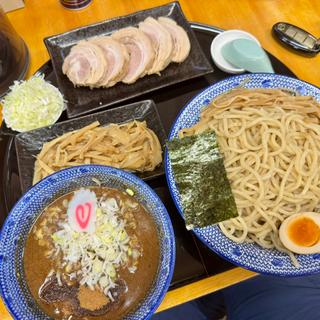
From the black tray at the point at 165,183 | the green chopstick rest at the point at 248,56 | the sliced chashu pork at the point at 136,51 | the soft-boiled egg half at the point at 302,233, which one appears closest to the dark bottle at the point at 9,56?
the black tray at the point at 165,183

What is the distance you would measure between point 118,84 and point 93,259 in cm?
109

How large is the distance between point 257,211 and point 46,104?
1.24 meters

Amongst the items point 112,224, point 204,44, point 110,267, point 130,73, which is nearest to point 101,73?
point 130,73

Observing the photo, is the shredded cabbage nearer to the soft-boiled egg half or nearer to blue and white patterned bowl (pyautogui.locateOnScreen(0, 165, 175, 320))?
blue and white patterned bowl (pyautogui.locateOnScreen(0, 165, 175, 320))

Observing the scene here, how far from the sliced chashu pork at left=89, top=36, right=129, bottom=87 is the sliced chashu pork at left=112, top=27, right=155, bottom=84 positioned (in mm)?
37

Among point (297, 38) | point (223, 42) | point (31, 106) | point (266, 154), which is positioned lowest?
point (266, 154)

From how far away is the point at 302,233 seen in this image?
1466mm

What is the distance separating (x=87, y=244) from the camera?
1.44m

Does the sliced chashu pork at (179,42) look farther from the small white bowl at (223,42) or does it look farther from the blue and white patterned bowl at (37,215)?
the blue and white patterned bowl at (37,215)

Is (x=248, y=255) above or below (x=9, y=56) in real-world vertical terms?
below

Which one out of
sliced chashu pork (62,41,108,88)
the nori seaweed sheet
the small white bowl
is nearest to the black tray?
the small white bowl

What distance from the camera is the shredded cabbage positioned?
6.39ft

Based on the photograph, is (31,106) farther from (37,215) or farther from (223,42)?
(223,42)

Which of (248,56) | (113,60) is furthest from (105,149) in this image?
(248,56)
